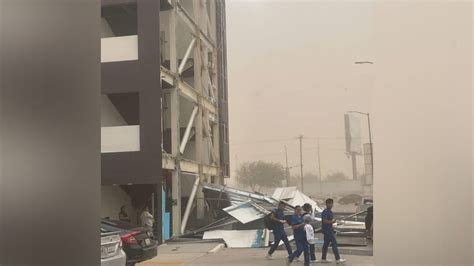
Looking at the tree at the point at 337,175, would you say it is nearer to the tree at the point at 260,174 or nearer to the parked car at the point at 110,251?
the tree at the point at 260,174

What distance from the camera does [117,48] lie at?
59.2 inches

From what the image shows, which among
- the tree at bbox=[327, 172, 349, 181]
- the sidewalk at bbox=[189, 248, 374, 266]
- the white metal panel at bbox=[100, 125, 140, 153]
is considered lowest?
the sidewalk at bbox=[189, 248, 374, 266]

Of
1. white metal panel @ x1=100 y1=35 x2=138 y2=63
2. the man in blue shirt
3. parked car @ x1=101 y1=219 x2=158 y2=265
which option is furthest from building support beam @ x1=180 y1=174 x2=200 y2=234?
white metal panel @ x1=100 y1=35 x2=138 y2=63

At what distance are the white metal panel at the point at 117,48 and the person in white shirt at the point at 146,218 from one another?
49cm

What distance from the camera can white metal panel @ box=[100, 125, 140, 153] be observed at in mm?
1397

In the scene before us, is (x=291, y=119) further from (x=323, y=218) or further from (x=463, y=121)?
(x=463, y=121)

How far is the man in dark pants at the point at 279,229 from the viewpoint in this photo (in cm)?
149

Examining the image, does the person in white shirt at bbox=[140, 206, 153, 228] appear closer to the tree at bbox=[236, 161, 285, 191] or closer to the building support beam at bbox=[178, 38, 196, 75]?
the tree at bbox=[236, 161, 285, 191]

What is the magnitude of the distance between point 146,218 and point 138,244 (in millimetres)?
90

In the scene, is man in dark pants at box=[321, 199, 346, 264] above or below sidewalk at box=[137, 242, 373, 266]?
above

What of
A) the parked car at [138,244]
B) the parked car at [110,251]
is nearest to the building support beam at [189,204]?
the parked car at [138,244]

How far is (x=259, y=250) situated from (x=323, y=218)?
24cm

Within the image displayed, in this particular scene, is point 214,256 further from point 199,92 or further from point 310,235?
point 199,92

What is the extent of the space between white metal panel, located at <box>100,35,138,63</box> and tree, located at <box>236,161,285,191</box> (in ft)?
1.79
